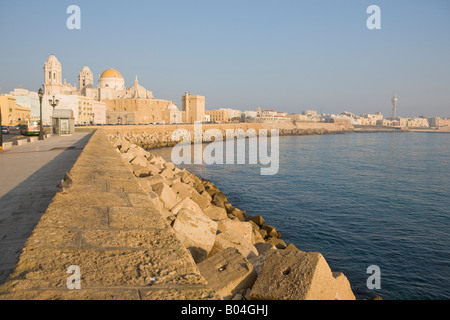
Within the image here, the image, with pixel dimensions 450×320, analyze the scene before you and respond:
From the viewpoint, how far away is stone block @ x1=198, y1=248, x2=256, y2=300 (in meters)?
2.94

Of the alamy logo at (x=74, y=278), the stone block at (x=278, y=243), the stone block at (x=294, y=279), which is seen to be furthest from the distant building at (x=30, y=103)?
the alamy logo at (x=74, y=278)

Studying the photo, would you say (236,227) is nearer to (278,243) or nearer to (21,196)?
(278,243)

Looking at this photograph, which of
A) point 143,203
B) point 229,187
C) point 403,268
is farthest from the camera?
point 229,187

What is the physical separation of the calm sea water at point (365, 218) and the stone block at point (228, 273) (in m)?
4.25

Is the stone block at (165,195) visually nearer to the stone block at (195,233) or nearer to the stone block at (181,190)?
the stone block at (195,233)

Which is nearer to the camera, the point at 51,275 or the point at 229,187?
the point at 51,275

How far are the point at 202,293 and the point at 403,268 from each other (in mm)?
7300

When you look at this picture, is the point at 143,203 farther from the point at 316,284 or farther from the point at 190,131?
the point at 190,131

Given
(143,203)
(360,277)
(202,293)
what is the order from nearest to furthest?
(202,293)
(143,203)
(360,277)

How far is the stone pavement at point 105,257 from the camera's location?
192cm

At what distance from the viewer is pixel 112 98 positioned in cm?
7325

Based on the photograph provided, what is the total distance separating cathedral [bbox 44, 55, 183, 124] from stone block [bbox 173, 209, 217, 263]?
56506mm

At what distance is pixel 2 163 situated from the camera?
959 centimetres

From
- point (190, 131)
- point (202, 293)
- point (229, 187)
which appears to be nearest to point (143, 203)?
point (202, 293)
